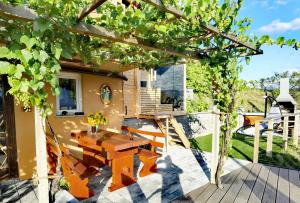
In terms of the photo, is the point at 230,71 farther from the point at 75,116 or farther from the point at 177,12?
the point at 75,116

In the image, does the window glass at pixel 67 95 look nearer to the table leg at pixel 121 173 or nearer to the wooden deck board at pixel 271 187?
the table leg at pixel 121 173

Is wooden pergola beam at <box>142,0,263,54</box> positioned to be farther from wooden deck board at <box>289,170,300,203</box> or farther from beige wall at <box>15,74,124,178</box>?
beige wall at <box>15,74,124,178</box>

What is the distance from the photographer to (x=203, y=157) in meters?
6.16

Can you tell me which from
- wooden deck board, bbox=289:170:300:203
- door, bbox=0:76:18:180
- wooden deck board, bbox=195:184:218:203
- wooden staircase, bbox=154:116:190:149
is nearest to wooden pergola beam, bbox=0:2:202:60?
wooden deck board, bbox=195:184:218:203

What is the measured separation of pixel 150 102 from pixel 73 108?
3.80 metres

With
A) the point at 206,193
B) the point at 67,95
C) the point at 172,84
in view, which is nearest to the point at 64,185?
the point at 67,95

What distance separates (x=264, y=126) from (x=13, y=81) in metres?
13.3

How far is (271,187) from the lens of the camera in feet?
13.0

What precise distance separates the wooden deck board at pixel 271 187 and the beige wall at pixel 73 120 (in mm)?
4245

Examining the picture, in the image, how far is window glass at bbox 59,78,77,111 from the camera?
17.5 feet

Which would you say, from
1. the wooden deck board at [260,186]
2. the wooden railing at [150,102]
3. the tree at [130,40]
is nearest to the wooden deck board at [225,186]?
the tree at [130,40]

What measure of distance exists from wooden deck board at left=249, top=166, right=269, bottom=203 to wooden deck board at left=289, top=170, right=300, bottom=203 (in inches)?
17.1

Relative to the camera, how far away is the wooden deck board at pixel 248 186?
3.50 metres

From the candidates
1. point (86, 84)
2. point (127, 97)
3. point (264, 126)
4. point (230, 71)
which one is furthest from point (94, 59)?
point (264, 126)
